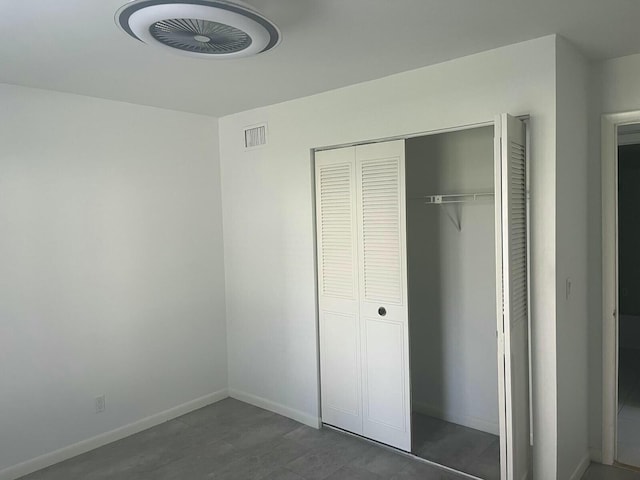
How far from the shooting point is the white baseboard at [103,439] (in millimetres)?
3219

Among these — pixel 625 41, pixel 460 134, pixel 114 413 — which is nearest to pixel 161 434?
pixel 114 413

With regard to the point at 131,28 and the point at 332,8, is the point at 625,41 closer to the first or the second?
the point at 332,8

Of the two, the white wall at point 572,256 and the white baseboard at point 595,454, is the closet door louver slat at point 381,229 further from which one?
the white baseboard at point 595,454

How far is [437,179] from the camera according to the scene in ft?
12.5

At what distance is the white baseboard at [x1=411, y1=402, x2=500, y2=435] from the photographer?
3.61 metres

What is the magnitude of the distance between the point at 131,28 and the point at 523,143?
1996mm

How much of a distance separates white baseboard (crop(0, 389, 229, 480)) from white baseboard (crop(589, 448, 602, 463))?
9.78 feet

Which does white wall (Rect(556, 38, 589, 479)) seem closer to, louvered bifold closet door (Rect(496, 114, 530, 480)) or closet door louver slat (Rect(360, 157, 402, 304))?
louvered bifold closet door (Rect(496, 114, 530, 480))

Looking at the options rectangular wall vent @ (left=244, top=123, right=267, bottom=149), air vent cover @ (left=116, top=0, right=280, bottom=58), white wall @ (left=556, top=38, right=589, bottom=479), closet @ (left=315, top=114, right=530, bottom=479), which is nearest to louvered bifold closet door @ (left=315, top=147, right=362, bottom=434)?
closet @ (left=315, top=114, right=530, bottom=479)

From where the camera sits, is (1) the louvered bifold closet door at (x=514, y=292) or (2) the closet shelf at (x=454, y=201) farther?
(2) the closet shelf at (x=454, y=201)

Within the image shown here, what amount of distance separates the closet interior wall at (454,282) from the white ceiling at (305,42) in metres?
0.92

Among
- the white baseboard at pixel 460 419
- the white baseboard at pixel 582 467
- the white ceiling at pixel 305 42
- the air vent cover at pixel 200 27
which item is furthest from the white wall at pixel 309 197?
the air vent cover at pixel 200 27

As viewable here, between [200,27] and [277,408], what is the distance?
3164mm

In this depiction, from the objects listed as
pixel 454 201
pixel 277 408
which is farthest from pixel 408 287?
pixel 277 408
